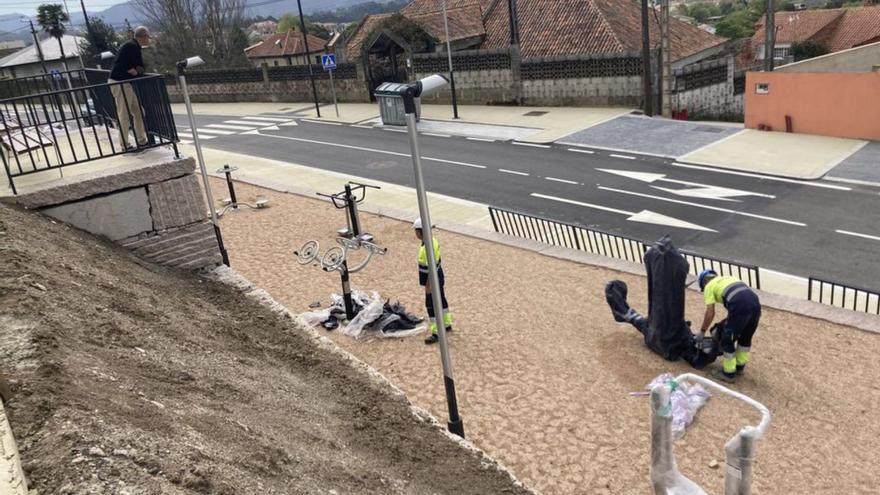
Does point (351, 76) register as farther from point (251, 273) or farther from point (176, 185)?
point (176, 185)

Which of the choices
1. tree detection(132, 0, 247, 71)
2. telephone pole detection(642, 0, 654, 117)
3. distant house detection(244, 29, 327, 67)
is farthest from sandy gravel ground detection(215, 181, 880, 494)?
tree detection(132, 0, 247, 71)

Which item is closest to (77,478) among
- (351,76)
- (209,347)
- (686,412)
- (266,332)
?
(209,347)

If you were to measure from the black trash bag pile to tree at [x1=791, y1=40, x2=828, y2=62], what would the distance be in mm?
55054

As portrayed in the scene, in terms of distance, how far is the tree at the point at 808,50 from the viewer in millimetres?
53375

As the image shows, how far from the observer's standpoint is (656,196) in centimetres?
1623

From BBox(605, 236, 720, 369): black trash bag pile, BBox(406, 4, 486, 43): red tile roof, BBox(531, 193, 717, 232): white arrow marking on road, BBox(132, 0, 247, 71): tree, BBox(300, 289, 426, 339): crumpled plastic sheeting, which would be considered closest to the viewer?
BBox(605, 236, 720, 369): black trash bag pile

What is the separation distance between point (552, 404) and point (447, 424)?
1.26m

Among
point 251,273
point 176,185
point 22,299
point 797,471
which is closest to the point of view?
point 22,299

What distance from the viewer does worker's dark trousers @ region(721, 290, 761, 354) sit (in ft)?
23.6

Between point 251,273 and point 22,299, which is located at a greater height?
point 22,299

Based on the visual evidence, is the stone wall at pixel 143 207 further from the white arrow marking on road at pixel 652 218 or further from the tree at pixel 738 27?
the tree at pixel 738 27

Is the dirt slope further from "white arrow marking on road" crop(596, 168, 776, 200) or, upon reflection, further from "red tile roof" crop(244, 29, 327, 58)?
"red tile roof" crop(244, 29, 327, 58)

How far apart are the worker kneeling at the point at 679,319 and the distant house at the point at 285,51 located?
51367 millimetres

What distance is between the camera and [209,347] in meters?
5.14
